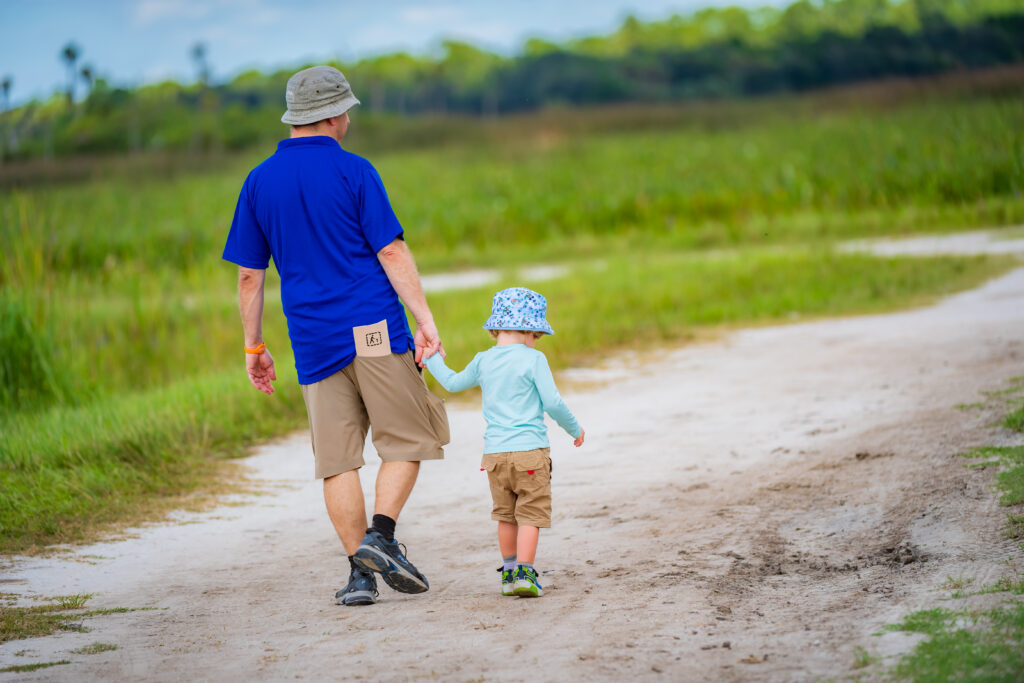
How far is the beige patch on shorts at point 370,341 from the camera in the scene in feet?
13.8

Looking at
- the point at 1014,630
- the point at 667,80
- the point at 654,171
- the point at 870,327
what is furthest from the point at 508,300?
the point at 667,80

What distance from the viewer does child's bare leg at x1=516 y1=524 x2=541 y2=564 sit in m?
4.15

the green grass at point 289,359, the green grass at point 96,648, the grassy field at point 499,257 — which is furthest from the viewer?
the grassy field at point 499,257

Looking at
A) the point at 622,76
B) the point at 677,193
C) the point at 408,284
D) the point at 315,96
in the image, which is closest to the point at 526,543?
the point at 408,284

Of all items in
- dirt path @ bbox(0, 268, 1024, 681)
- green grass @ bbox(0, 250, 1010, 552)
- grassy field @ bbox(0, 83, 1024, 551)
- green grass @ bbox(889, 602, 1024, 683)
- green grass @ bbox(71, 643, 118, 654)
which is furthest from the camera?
grassy field @ bbox(0, 83, 1024, 551)

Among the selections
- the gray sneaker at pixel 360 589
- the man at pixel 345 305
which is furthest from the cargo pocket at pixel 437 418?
the gray sneaker at pixel 360 589

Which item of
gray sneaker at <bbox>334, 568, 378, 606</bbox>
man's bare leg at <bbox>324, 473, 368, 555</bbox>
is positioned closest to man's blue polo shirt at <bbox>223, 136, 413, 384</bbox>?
man's bare leg at <bbox>324, 473, 368, 555</bbox>

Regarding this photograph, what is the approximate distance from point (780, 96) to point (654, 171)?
10540mm

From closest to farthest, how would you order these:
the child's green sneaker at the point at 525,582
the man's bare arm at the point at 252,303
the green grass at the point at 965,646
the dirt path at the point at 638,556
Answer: the green grass at the point at 965,646 → the dirt path at the point at 638,556 → the child's green sneaker at the point at 525,582 → the man's bare arm at the point at 252,303

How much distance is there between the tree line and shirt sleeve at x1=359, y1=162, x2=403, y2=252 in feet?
23.7

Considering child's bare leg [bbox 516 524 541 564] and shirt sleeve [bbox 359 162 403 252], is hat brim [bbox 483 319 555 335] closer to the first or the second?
shirt sleeve [bbox 359 162 403 252]

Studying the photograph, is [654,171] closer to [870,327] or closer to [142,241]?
[142,241]

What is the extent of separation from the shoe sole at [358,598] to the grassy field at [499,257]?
2405 mm

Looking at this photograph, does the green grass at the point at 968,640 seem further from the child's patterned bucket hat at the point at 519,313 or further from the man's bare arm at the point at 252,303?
the man's bare arm at the point at 252,303
